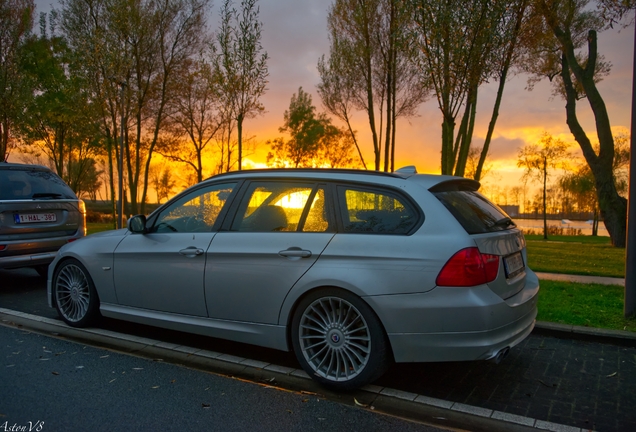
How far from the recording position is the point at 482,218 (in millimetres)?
3844

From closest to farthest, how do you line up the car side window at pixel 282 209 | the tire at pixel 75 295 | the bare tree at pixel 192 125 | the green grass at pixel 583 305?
the car side window at pixel 282 209 < the tire at pixel 75 295 < the green grass at pixel 583 305 < the bare tree at pixel 192 125

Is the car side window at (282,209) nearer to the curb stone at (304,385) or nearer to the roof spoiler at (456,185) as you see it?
the roof spoiler at (456,185)

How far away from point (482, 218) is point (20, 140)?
29701 mm

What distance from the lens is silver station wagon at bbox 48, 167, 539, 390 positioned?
345 cm

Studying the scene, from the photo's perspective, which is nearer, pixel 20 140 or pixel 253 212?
pixel 253 212

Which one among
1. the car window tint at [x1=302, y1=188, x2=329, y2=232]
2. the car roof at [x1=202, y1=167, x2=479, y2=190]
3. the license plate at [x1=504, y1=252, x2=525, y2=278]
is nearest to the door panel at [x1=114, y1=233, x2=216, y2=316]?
the car roof at [x1=202, y1=167, x2=479, y2=190]

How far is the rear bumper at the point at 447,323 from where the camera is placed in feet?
11.1

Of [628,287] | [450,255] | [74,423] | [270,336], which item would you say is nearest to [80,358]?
[74,423]

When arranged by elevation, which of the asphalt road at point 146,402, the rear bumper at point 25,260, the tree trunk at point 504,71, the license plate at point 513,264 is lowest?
the asphalt road at point 146,402

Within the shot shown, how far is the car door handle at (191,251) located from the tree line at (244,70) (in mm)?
7264

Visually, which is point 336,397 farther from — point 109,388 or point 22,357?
point 22,357

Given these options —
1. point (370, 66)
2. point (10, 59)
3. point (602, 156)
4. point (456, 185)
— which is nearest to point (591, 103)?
point (602, 156)

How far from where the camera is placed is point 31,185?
7.71 meters

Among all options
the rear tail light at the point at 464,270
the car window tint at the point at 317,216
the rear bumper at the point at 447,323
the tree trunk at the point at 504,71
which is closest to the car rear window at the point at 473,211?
the rear tail light at the point at 464,270
